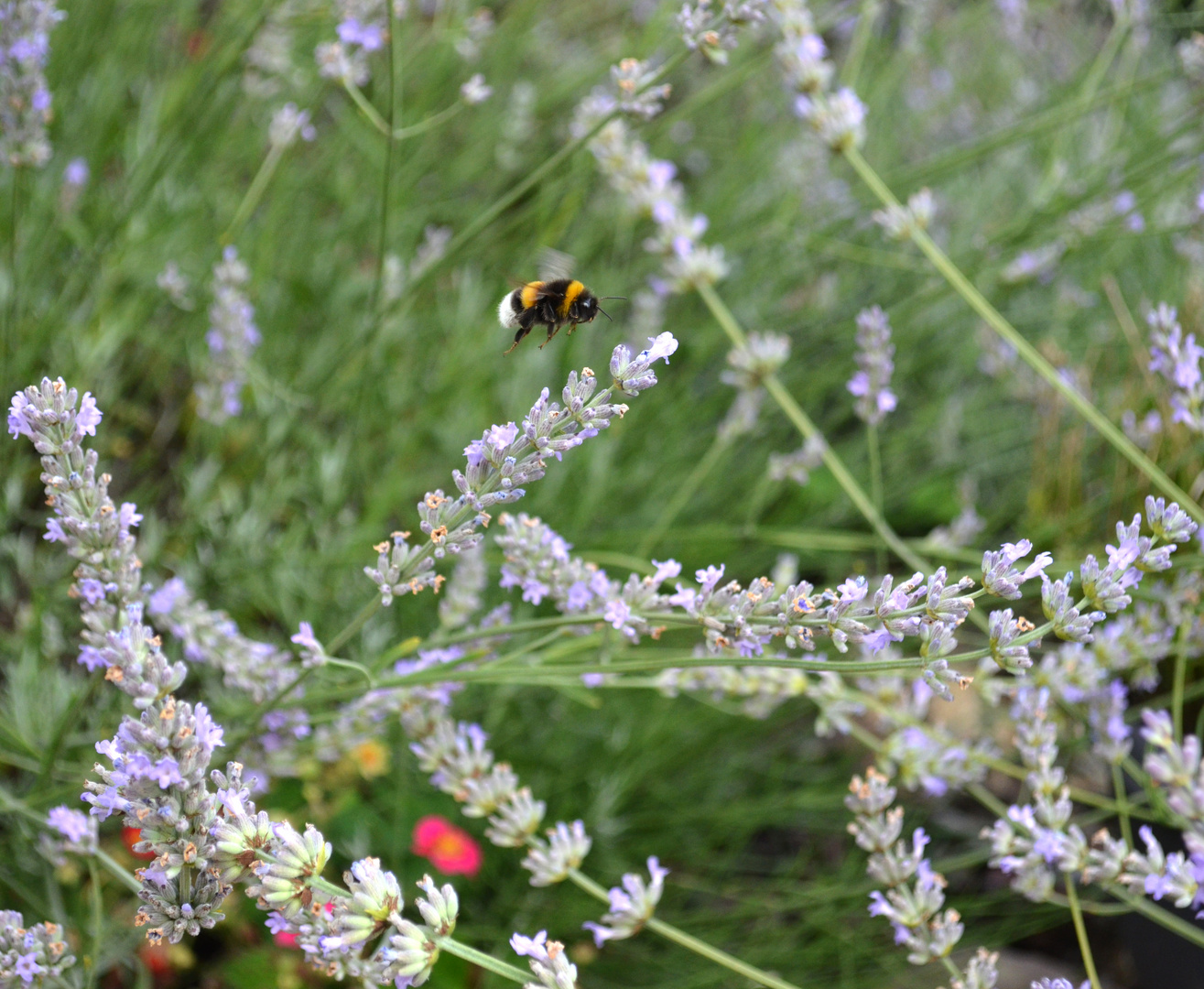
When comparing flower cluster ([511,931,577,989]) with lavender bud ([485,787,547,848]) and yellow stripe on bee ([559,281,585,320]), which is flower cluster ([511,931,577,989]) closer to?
lavender bud ([485,787,547,848])

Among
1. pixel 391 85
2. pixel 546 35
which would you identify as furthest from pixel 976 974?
pixel 546 35

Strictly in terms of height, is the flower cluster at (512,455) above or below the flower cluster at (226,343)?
below

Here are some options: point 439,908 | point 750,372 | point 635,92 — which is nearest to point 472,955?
point 439,908

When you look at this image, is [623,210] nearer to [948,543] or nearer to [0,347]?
[948,543]

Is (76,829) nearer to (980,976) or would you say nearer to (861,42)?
(980,976)

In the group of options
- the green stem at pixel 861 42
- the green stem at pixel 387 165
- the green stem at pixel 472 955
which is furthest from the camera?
the green stem at pixel 861 42

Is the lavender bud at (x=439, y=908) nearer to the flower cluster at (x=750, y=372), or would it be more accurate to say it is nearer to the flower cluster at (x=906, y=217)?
the flower cluster at (x=750, y=372)

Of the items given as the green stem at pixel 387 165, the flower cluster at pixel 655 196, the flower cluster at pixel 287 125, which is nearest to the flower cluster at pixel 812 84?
the flower cluster at pixel 655 196
